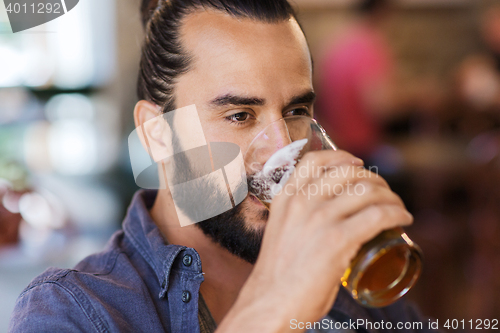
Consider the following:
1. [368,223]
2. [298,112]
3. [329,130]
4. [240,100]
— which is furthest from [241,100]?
Result: [329,130]

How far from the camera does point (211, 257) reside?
3.76 ft

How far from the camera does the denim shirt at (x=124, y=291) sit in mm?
800

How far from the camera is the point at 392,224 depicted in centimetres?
60

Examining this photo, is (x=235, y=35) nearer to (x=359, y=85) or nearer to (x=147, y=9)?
(x=147, y=9)

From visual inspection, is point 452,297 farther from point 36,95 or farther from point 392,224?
point 36,95

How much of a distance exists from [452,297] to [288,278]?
2546mm

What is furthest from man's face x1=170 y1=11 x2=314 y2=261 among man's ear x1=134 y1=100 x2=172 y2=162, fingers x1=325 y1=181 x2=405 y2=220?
fingers x1=325 y1=181 x2=405 y2=220

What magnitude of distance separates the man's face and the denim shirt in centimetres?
16

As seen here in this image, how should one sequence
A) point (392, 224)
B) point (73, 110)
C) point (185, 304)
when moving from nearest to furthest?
point (392, 224)
point (185, 304)
point (73, 110)

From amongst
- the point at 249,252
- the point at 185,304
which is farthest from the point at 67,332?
the point at 249,252

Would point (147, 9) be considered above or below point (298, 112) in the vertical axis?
above

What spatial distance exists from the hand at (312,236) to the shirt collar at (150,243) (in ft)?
1.08

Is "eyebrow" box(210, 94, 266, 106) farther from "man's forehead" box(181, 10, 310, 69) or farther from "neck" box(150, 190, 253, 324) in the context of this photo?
"neck" box(150, 190, 253, 324)

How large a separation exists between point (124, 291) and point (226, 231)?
0.91 feet
